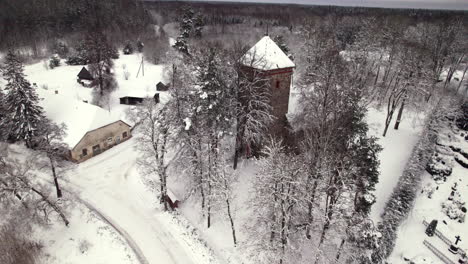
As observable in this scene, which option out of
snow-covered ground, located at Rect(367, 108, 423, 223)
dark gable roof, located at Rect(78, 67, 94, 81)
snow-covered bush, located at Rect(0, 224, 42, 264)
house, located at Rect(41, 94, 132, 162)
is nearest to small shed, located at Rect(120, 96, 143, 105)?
house, located at Rect(41, 94, 132, 162)

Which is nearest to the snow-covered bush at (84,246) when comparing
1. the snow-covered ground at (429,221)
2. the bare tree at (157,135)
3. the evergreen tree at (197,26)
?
the bare tree at (157,135)

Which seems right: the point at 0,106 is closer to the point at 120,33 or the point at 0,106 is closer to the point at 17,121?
the point at 17,121

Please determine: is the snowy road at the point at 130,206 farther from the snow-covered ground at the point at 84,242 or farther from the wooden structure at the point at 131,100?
the wooden structure at the point at 131,100

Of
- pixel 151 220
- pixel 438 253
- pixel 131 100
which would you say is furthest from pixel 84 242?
pixel 131 100

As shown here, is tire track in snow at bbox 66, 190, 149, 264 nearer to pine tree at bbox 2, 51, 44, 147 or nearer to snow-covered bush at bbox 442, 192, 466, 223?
pine tree at bbox 2, 51, 44, 147

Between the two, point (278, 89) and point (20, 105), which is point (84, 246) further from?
point (278, 89)

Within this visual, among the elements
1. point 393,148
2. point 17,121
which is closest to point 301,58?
point 393,148
